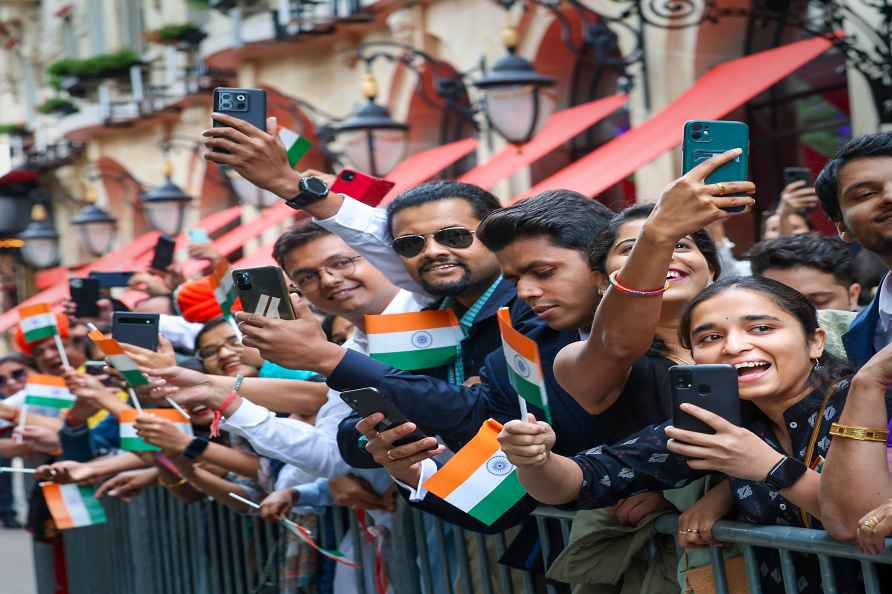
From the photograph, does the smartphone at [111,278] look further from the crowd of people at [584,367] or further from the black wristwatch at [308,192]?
the black wristwatch at [308,192]

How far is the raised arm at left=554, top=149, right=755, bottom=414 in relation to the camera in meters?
3.45

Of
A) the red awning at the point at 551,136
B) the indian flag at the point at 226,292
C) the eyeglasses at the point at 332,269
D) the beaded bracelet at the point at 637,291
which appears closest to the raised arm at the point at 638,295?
the beaded bracelet at the point at 637,291

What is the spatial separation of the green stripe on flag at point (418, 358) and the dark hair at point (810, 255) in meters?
1.15

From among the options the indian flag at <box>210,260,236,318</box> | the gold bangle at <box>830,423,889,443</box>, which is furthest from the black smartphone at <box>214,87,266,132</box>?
the gold bangle at <box>830,423,889,443</box>

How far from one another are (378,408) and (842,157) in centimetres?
133

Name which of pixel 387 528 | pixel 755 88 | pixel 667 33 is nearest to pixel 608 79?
pixel 667 33

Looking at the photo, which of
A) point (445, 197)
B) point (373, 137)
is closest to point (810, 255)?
point (445, 197)

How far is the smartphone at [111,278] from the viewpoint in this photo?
9070 millimetres

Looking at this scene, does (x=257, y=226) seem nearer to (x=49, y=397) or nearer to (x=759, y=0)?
(x=759, y=0)

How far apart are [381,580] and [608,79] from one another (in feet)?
36.1

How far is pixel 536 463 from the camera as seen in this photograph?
3.62 metres

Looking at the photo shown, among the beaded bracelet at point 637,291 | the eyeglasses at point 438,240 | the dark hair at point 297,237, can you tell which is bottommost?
the dark hair at point 297,237

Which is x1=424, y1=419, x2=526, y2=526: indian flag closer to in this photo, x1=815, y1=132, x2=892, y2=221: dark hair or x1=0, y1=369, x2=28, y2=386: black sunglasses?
x1=815, y1=132, x2=892, y2=221: dark hair

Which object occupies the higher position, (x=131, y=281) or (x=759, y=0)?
(x=759, y=0)
